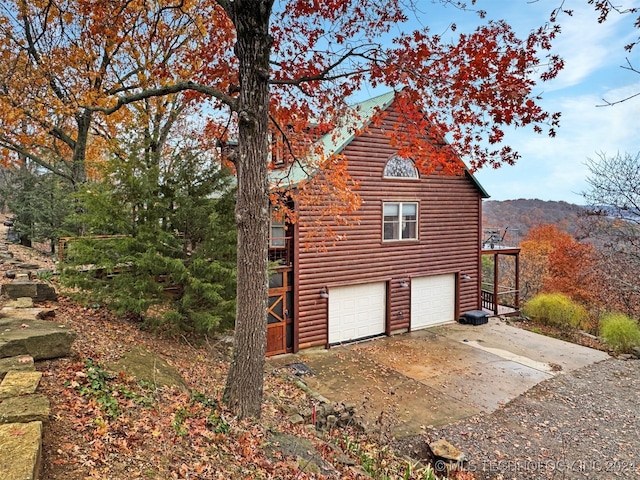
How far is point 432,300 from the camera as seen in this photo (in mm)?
13938

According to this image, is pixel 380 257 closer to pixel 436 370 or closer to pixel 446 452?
pixel 436 370

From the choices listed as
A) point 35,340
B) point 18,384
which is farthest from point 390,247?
point 18,384

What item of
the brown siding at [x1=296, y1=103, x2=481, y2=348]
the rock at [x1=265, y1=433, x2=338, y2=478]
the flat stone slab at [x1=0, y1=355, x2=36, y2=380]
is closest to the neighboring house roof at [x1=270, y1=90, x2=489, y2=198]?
the brown siding at [x1=296, y1=103, x2=481, y2=348]

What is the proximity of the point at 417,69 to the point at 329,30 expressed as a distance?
1951mm

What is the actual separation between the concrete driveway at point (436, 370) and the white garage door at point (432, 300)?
46 cm

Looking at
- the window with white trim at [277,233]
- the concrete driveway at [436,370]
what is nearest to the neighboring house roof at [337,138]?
the window with white trim at [277,233]

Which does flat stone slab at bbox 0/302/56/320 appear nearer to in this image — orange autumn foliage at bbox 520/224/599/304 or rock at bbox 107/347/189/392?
rock at bbox 107/347/189/392

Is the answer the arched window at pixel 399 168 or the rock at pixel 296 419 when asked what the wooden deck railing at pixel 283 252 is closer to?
the arched window at pixel 399 168

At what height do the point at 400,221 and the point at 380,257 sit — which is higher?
the point at 400,221

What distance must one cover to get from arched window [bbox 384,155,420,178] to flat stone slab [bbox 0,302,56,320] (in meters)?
9.65

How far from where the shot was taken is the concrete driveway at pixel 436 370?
24.8 ft

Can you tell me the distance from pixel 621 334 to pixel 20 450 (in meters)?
14.8

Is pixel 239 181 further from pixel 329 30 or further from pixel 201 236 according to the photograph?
pixel 329 30

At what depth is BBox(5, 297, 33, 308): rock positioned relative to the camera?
5.37 metres
